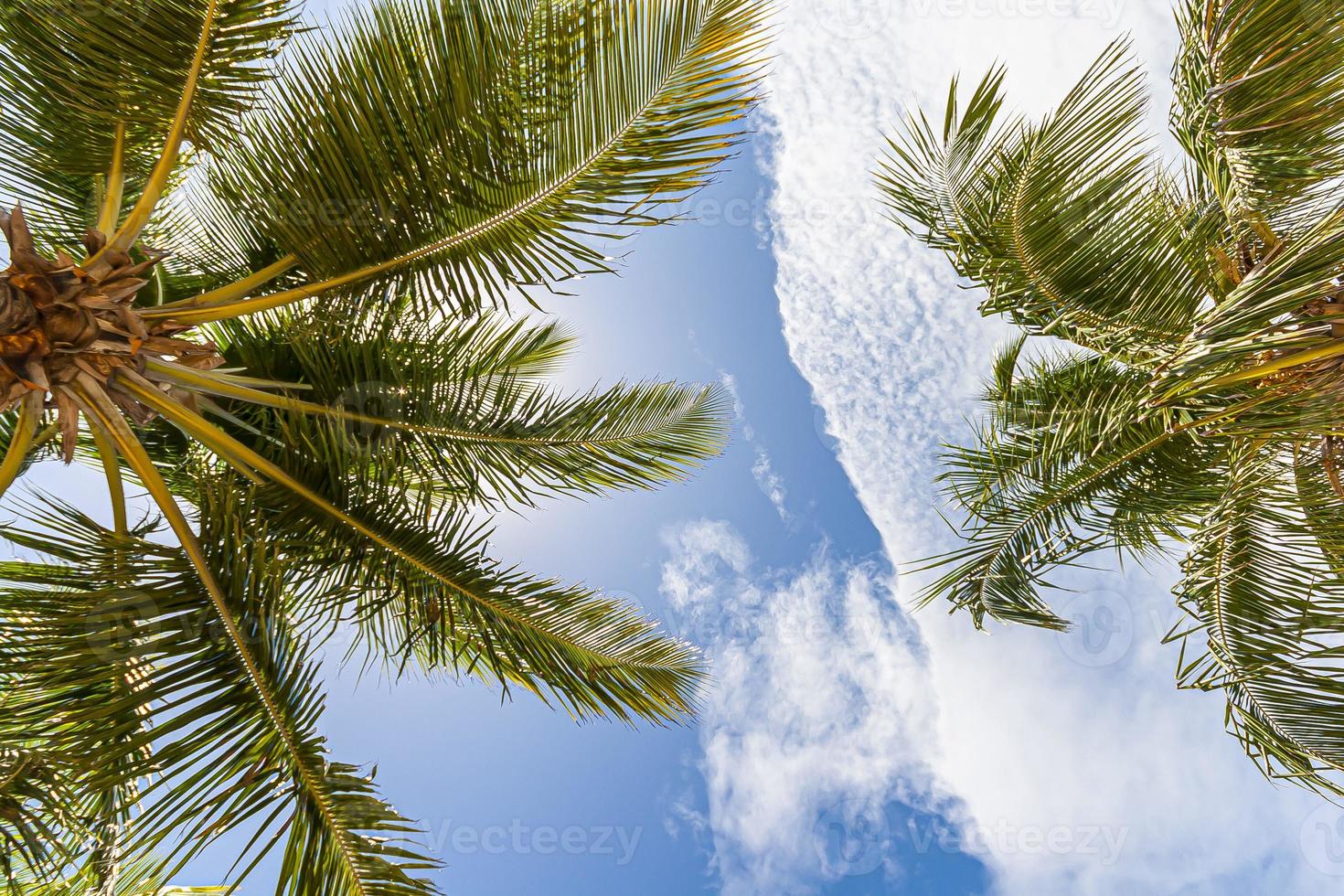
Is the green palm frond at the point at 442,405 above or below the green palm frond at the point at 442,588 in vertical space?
above

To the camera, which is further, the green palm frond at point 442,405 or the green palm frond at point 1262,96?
the green palm frond at point 442,405

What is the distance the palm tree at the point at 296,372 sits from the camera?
271cm

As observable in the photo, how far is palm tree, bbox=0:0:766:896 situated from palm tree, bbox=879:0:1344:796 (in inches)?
62.4

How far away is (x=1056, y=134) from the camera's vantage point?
137 inches

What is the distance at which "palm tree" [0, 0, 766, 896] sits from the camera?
271 centimetres

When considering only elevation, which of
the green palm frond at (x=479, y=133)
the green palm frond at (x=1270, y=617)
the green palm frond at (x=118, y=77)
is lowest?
the green palm frond at (x=1270, y=617)

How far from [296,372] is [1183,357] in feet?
13.6

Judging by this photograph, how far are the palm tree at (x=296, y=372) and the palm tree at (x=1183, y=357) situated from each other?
1584 mm

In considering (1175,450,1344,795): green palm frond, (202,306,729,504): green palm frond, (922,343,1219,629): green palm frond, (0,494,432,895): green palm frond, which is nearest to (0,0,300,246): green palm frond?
(202,306,729,504): green palm frond

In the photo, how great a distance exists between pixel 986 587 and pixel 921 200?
2.33 metres

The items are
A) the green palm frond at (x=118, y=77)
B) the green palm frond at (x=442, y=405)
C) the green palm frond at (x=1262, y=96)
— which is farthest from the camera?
the green palm frond at (x=442, y=405)

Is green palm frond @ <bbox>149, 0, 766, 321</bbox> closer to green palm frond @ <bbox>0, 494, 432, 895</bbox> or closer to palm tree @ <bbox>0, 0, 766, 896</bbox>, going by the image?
palm tree @ <bbox>0, 0, 766, 896</bbox>

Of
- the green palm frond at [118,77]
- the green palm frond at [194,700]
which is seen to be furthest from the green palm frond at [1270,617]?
the green palm frond at [118,77]

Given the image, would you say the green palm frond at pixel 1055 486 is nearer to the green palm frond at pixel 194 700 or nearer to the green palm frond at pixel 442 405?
the green palm frond at pixel 442 405
